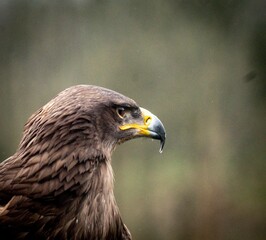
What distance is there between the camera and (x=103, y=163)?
2379 mm

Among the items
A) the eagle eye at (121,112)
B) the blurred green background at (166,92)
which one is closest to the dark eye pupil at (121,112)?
the eagle eye at (121,112)

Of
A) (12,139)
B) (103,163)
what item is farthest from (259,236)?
(103,163)

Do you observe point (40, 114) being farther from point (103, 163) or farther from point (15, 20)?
point (15, 20)

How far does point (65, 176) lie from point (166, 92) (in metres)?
2.87

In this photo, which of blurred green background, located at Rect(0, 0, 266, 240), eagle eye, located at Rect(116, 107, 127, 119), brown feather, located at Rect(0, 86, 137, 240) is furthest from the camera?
blurred green background, located at Rect(0, 0, 266, 240)

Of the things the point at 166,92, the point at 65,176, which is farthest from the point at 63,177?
the point at 166,92

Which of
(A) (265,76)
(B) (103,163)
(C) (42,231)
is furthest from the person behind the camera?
(A) (265,76)

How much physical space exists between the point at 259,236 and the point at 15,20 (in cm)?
271

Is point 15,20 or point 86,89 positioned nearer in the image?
point 86,89

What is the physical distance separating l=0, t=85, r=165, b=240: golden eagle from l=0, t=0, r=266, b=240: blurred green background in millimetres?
2537

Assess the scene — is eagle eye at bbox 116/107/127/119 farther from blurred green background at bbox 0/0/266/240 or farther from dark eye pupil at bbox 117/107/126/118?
blurred green background at bbox 0/0/266/240

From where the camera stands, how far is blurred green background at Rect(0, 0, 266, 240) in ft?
16.3

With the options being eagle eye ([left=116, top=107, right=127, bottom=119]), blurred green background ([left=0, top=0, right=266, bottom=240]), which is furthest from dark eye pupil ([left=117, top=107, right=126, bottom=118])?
blurred green background ([left=0, top=0, right=266, bottom=240])

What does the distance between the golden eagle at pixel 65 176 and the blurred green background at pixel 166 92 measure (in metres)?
2.54
